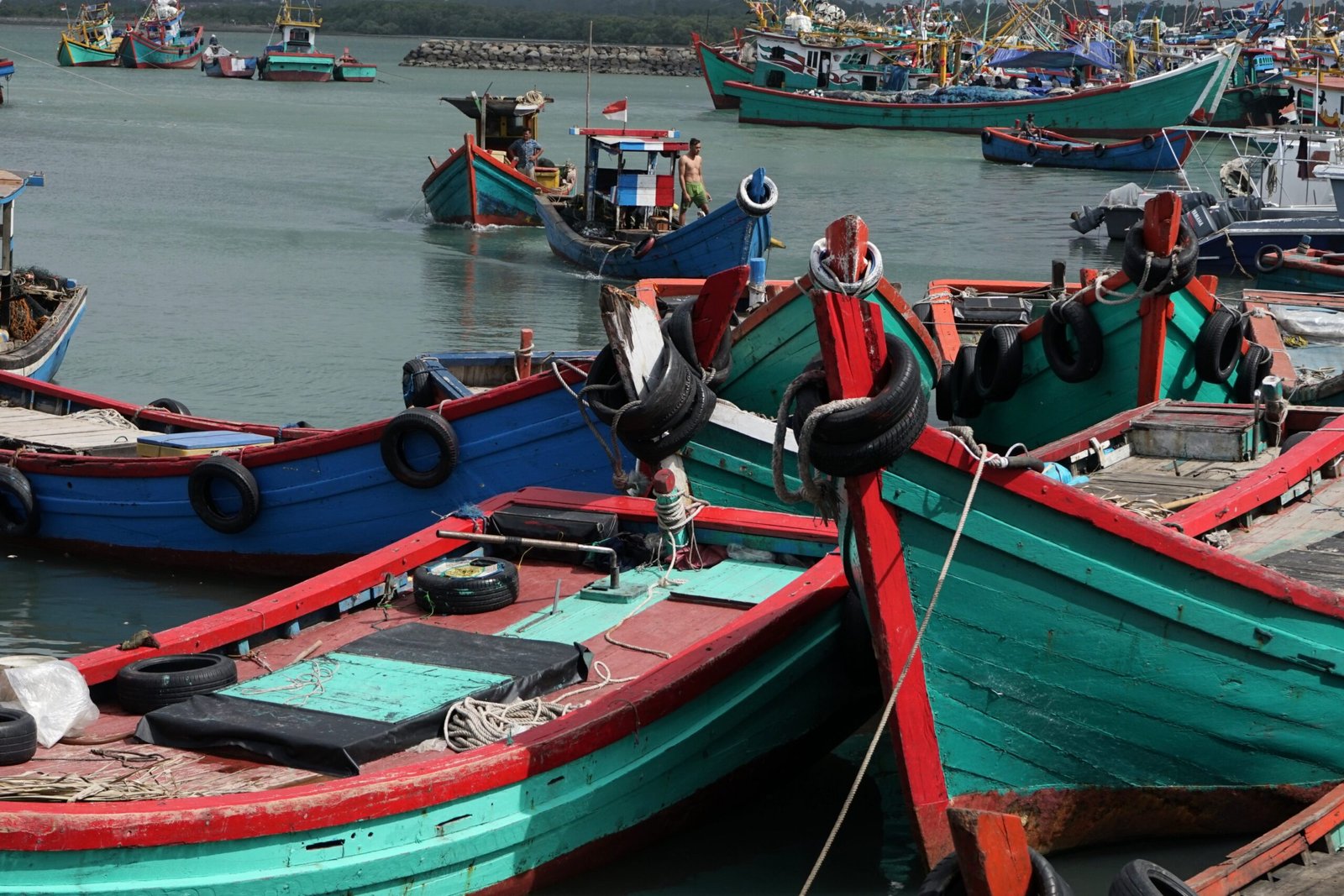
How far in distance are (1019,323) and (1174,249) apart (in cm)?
426

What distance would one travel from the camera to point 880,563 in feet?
20.6

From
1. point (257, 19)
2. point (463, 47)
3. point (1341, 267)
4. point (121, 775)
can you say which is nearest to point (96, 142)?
point (1341, 267)

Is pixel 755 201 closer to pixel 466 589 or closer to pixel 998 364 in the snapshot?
pixel 998 364

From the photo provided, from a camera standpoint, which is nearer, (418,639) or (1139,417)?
(418,639)

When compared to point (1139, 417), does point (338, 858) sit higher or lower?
lower

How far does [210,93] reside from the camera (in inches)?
3024

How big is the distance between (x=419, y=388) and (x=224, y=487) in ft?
5.47

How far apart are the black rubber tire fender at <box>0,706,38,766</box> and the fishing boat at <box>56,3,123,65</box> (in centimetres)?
9258

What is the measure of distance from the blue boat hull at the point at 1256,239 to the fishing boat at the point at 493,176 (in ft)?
38.2

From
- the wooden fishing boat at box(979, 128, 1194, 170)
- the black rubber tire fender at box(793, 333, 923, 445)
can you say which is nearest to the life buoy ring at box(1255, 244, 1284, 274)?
the black rubber tire fender at box(793, 333, 923, 445)

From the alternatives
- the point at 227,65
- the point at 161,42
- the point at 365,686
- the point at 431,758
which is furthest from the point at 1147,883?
the point at 161,42

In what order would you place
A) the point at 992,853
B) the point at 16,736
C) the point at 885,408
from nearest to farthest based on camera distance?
the point at 992,853, the point at 885,408, the point at 16,736

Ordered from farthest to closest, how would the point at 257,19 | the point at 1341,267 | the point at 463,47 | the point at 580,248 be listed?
the point at 257,19 < the point at 463,47 < the point at 580,248 < the point at 1341,267

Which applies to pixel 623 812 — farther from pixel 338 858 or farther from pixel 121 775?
pixel 121 775
